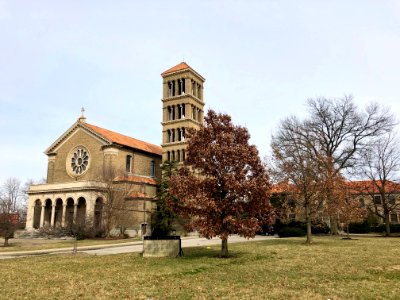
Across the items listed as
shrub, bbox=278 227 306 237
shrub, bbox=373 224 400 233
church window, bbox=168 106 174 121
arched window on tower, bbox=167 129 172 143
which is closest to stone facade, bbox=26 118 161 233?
arched window on tower, bbox=167 129 172 143

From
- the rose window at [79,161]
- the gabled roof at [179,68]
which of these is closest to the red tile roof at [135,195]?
the rose window at [79,161]

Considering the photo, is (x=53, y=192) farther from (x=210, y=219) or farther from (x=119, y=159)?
(x=210, y=219)

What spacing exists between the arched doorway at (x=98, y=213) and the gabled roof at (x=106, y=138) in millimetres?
9026

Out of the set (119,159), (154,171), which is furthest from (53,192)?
(154,171)

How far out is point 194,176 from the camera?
18156mm

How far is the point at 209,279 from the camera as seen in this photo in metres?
11.7

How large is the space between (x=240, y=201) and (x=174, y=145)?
42400 mm

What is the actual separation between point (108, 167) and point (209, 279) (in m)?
41.8

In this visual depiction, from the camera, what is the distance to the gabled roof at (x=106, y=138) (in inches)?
2183

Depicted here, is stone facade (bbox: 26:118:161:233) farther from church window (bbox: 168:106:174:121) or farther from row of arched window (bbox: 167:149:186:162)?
church window (bbox: 168:106:174:121)

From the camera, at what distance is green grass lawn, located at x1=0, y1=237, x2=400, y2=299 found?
31.5ft

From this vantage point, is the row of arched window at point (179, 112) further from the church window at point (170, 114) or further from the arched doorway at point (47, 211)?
the arched doorway at point (47, 211)

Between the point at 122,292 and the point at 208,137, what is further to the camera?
the point at 208,137

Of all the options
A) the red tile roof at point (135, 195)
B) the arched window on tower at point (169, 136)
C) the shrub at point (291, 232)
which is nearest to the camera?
the shrub at point (291, 232)
